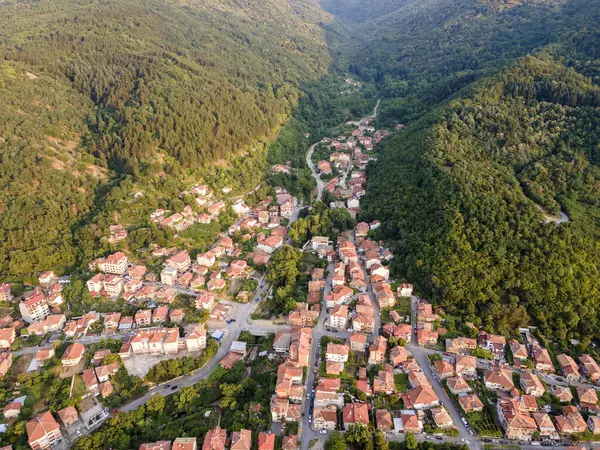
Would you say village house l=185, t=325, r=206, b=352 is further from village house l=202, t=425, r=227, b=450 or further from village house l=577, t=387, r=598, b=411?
village house l=577, t=387, r=598, b=411

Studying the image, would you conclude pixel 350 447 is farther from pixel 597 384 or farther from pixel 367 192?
pixel 367 192

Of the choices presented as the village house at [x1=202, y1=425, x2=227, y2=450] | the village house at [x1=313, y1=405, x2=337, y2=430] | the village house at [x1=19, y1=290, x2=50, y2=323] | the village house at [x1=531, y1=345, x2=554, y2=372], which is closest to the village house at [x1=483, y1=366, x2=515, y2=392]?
the village house at [x1=531, y1=345, x2=554, y2=372]

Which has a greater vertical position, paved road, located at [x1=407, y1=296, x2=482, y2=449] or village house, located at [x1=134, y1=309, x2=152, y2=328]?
paved road, located at [x1=407, y1=296, x2=482, y2=449]

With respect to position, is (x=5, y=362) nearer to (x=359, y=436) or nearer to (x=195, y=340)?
(x=195, y=340)

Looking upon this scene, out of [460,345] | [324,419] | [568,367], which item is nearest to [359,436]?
[324,419]

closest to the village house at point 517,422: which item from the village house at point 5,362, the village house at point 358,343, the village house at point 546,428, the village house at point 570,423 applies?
the village house at point 546,428

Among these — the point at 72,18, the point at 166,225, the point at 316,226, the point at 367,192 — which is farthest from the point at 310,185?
the point at 72,18
